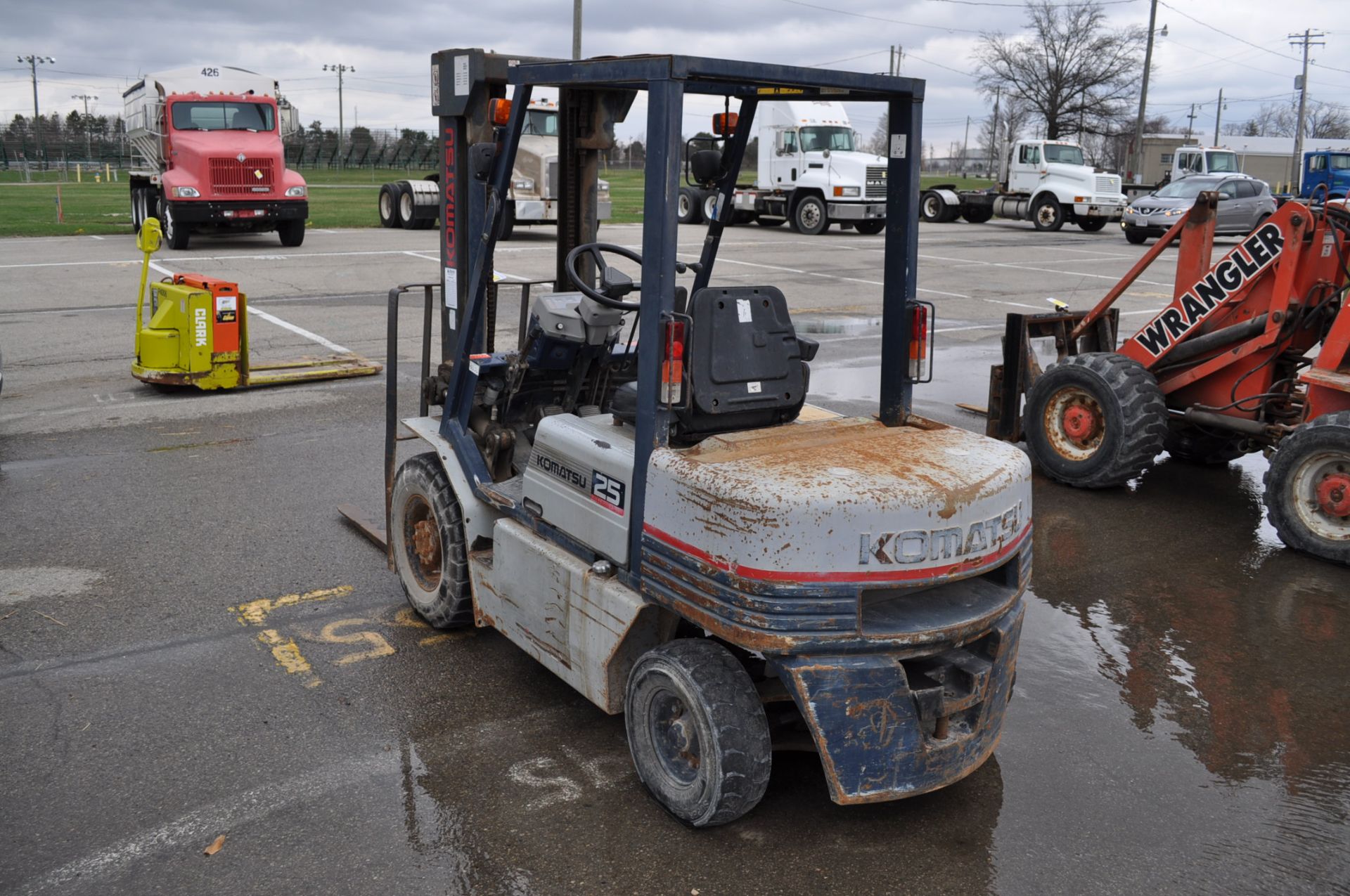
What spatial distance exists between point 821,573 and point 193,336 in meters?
8.10

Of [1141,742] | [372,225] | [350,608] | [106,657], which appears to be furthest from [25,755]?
[372,225]

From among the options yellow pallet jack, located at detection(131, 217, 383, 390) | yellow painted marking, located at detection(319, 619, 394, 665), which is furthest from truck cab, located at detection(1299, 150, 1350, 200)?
yellow painted marking, located at detection(319, 619, 394, 665)

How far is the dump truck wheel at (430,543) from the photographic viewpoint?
524 centimetres

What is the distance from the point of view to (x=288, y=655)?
5.28 meters

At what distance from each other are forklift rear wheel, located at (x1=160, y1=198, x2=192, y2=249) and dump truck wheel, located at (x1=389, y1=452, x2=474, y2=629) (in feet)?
57.3

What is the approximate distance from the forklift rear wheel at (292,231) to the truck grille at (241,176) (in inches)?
32.3

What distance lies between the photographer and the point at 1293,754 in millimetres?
4633

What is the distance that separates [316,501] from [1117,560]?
4.85m

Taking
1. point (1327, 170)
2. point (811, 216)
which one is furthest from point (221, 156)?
point (1327, 170)

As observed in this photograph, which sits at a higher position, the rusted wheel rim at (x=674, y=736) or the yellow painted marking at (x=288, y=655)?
the rusted wheel rim at (x=674, y=736)

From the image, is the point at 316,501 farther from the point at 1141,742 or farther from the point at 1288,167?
the point at 1288,167

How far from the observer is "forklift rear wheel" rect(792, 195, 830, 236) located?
30.0 metres

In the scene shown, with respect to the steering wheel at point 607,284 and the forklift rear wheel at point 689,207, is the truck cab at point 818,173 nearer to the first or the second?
the forklift rear wheel at point 689,207

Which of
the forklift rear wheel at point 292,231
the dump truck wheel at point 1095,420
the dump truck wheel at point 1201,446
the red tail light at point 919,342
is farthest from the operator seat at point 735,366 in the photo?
the forklift rear wheel at point 292,231
